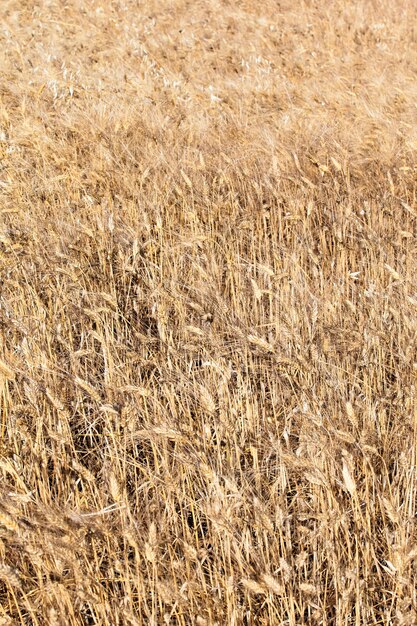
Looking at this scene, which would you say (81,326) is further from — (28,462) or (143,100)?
(143,100)

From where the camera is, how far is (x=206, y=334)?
1.78 meters

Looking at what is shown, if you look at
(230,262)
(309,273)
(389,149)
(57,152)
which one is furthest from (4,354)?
(389,149)

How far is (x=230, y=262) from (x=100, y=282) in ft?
1.47

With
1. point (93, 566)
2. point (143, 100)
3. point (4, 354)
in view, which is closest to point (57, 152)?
point (143, 100)

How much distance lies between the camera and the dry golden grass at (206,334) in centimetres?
127

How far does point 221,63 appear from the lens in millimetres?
5785

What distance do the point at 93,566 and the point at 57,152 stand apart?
248 cm

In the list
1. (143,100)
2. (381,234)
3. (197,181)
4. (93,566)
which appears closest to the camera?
(93,566)

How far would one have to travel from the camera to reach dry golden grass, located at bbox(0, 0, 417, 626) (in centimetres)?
127

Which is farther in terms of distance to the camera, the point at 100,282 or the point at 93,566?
the point at 100,282

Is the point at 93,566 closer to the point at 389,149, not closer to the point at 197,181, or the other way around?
the point at 197,181

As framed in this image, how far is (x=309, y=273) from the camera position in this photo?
254 cm

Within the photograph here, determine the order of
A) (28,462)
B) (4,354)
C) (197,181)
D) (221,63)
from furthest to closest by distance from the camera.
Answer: (221,63), (197,181), (4,354), (28,462)

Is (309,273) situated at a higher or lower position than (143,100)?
lower
